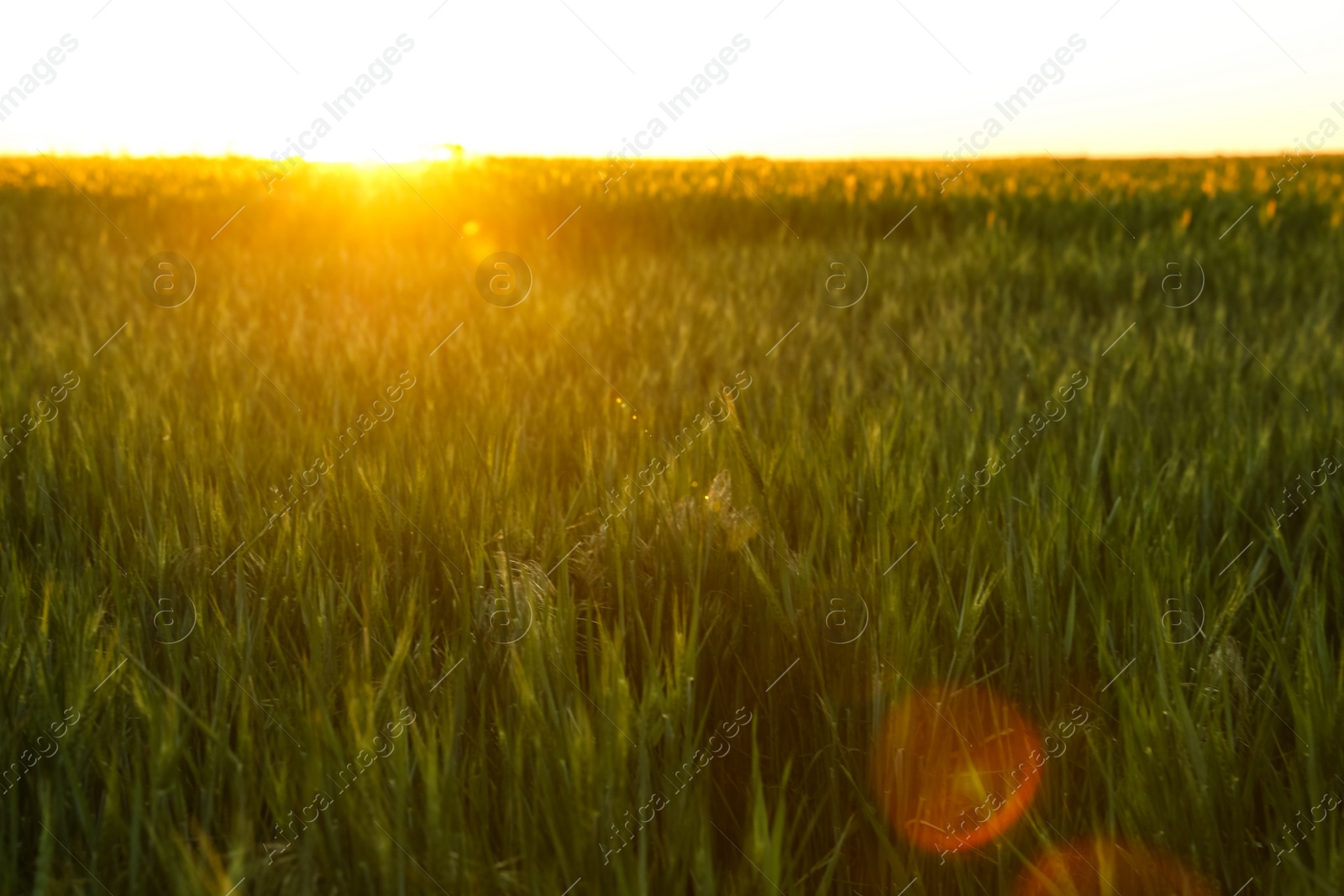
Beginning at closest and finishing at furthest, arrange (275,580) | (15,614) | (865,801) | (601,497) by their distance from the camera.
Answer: (865,801) < (15,614) < (275,580) < (601,497)

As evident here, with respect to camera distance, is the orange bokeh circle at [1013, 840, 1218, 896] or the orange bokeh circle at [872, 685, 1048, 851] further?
the orange bokeh circle at [872, 685, 1048, 851]

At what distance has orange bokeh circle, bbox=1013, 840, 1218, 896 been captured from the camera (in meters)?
0.90

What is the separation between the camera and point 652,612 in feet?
4.73

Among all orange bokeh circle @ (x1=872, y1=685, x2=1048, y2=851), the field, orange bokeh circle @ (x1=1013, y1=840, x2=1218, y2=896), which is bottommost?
orange bokeh circle @ (x1=1013, y1=840, x2=1218, y2=896)

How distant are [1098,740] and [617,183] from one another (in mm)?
8059

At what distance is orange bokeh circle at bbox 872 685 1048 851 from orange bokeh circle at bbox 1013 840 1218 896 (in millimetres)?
59

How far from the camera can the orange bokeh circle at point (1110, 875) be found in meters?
0.90

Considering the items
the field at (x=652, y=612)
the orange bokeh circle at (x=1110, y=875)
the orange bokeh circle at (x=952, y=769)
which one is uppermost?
the field at (x=652, y=612)

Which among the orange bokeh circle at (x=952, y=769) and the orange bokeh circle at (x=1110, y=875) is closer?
the orange bokeh circle at (x=1110, y=875)

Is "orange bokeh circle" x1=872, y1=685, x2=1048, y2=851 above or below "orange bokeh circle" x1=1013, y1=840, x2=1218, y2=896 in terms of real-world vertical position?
above

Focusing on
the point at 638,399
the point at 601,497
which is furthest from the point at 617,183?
the point at 601,497

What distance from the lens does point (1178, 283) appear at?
4855 mm

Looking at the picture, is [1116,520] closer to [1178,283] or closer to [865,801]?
[865,801]

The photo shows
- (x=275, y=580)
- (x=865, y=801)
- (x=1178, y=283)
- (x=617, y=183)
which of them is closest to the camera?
(x=865, y=801)
